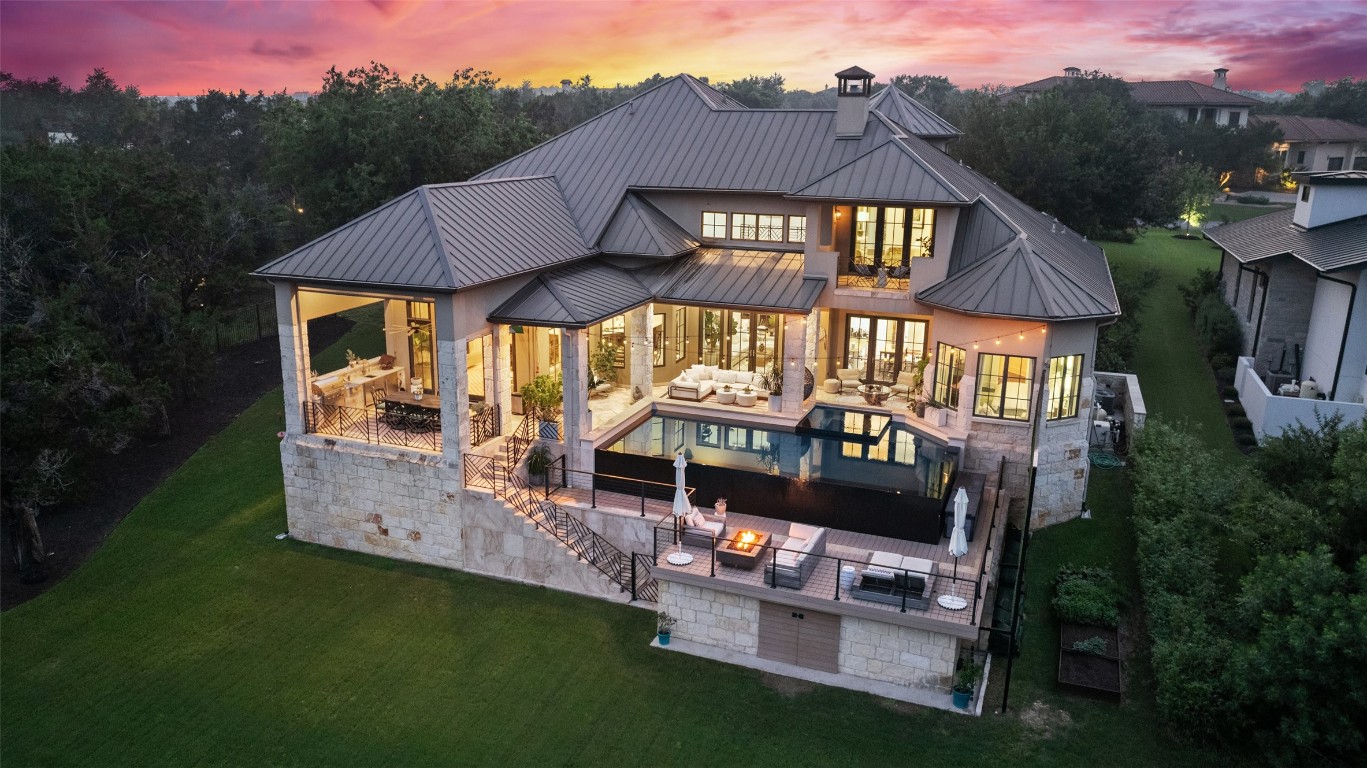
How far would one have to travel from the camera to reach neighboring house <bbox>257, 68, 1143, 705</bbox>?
19.6m

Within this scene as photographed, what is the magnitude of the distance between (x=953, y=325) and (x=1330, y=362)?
1307cm

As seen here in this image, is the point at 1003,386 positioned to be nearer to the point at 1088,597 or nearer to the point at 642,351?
the point at 1088,597

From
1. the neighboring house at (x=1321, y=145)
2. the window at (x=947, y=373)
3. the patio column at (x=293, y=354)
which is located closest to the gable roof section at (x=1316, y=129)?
the neighboring house at (x=1321, y=145)

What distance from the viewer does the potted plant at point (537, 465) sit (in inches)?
907

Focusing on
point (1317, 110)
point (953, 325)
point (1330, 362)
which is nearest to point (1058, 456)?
point (953, 325)

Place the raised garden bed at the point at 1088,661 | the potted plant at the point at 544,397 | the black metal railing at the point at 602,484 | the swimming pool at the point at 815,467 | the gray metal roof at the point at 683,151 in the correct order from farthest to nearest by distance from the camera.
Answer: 1. the gray metal roof at the point at 683,151
2. the potted plant at the point at 544,397
3. the black metal railing at the point at 602,484
4. the swimming pool at the point at 815,467
5. the raised garden bed at the point at 1088,661

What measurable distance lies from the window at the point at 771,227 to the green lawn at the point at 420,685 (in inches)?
461

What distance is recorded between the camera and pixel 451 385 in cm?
2198

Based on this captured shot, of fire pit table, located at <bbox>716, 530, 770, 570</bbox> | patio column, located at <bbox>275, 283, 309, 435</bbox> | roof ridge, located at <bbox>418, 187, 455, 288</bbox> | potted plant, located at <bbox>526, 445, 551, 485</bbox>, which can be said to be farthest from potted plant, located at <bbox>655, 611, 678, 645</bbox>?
patio column, located at <bbox>275, 283, 309, 435</bbox>

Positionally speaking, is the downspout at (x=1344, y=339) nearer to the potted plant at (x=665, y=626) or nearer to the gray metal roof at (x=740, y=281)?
the gray metal roof at (x=740, y=281)

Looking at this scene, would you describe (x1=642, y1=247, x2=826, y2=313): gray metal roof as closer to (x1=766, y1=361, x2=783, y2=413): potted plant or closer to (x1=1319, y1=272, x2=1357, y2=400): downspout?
(x1=766, y1=361, x2=783, y2=413): potted plant

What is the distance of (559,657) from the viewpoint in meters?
19.4

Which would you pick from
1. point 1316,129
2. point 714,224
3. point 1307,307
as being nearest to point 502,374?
point 714,224

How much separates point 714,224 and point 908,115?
965 cm
